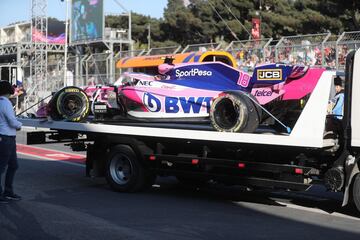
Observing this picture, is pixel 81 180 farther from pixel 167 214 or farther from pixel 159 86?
pixel 167 214

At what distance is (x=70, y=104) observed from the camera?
10.9 m

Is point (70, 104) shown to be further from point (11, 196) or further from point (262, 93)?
point (262, 93)

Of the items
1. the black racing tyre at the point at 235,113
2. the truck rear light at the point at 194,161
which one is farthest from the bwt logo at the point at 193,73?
the truck rear light at the point at 194,161

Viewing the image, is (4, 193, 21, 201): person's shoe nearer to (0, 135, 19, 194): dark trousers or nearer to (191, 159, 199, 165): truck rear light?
(0, 135, 19, 194): dark trousers

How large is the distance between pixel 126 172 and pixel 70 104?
1929mm

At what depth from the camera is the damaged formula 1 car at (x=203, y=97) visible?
842cm

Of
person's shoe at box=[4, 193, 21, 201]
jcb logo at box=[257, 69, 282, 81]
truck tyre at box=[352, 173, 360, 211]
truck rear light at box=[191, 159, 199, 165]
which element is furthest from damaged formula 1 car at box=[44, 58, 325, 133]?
person's shoe at box=[4, 193, 21, 201]

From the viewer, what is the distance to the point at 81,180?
11.3 m

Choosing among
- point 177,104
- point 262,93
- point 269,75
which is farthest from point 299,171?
point 177,104

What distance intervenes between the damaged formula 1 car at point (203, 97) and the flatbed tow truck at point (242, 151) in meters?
0.33

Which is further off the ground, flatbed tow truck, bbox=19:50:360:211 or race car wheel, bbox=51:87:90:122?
race car wheel, bbox=51:87:90:122

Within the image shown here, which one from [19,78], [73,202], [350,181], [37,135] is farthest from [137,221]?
[19,78]

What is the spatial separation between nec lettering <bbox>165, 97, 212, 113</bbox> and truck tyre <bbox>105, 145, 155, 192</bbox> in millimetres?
1037

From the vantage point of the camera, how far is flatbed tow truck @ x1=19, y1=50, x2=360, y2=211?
7.51m
